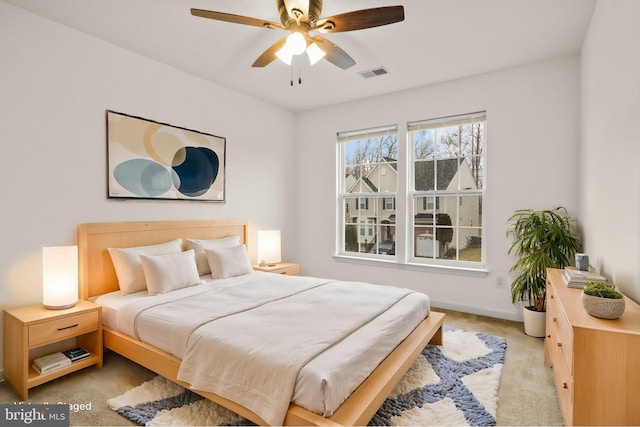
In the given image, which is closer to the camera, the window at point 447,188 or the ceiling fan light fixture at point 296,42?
the ceiling fan light fixture at point 296,42

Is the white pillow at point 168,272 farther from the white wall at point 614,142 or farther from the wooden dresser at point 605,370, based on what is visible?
the white wall at point 614,142

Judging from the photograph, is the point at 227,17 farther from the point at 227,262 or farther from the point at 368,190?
the point at 368,190

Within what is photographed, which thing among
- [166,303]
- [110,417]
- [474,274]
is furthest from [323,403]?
[474,274]

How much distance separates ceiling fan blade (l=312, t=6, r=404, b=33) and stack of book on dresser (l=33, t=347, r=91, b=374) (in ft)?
9.50

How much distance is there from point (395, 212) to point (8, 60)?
4.02 metres

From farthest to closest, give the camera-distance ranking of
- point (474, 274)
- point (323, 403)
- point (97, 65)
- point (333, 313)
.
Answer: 1. point (474, 274)
2. point (97, 65)
3. point (333, 313)
4. point (323, 403)

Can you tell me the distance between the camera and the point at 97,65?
9.67 ft

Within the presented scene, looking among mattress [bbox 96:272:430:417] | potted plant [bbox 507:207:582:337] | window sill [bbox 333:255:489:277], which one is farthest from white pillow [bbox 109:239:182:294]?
potted plant [bbox 507:207:582:337]

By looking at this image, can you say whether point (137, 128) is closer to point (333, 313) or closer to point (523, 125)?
point (333, 313)

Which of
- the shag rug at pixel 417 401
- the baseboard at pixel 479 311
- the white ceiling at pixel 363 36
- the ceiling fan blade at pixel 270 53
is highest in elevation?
the white ceiling at pixel 363 36

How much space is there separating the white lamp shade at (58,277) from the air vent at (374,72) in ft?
10.6

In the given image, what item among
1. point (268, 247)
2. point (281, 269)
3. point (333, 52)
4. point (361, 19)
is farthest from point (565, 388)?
point (268, 247)

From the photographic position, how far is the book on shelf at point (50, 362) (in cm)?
229

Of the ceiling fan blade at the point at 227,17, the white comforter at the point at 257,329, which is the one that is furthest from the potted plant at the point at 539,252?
the ceiling fan blade at the point at 227,17
